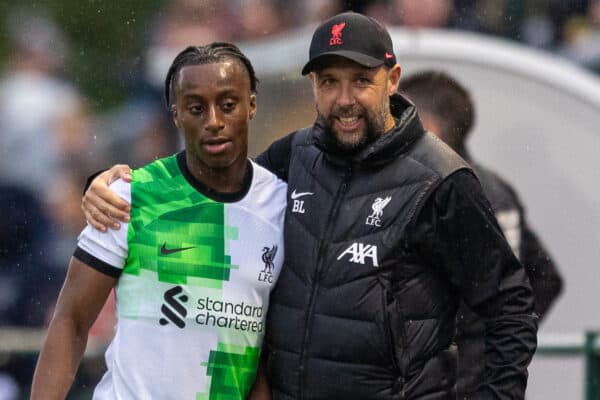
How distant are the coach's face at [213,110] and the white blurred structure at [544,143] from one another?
2864 millimetres

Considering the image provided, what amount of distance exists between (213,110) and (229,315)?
2.05 ft

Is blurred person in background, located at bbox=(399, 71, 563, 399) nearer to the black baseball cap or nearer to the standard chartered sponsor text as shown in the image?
the black baseball cap

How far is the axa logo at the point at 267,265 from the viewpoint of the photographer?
447cm

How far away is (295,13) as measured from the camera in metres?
8.31

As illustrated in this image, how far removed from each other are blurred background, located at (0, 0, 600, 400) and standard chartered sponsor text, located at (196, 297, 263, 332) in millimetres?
2590

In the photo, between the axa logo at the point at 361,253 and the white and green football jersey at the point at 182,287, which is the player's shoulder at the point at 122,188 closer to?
the white and green football jersey at the point at 182,287

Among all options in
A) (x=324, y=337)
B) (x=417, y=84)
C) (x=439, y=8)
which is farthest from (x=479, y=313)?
(x=439, y=8)

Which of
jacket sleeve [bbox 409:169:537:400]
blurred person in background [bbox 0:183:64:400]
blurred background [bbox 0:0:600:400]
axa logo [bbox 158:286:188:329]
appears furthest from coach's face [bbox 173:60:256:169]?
blurred person in background [bbox 0:183:64:400]

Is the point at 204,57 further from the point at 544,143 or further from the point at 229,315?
the point at 544,143

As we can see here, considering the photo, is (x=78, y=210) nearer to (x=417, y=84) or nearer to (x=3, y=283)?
(x=3, y=283)

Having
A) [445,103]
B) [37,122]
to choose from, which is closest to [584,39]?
[445,103]

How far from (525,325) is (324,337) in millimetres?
619

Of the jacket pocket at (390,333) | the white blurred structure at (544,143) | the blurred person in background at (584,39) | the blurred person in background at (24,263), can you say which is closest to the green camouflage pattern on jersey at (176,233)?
the jacket pocket at (390,333)

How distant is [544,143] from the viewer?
7.27m
